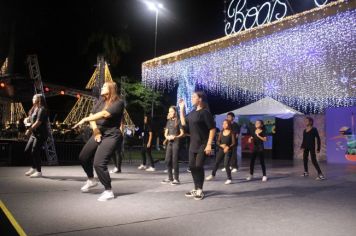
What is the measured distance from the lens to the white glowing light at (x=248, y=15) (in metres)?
14.0

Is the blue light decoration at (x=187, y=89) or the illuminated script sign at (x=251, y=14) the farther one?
the blue light decoration at (x=187, y=89)

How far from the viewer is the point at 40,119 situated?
813 centimetres

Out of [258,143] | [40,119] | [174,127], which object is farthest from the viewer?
[258,143]

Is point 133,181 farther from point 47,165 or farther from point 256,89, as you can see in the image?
point 256,89

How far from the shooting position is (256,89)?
69.7 ft

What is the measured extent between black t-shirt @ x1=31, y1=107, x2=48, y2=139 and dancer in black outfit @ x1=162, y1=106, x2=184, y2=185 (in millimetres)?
2603

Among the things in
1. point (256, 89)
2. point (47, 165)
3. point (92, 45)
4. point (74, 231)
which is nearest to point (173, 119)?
point (74, 231)

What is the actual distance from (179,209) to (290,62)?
13.5 m

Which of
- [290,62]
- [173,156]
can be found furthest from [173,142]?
[290,62]

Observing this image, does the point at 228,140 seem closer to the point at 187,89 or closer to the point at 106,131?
the point at 106,131

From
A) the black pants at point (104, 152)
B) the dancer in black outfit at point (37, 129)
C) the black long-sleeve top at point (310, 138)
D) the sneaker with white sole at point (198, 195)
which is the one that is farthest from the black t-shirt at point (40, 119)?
the black long-sleeve top at point (310, 138)

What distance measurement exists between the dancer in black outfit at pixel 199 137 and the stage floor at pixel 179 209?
0.34 m

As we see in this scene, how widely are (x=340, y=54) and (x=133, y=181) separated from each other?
10765 millimetres

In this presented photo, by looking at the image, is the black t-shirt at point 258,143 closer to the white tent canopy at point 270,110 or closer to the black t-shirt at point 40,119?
the black t-shirt at point 40,119
